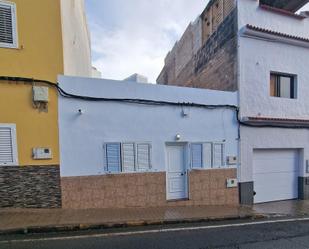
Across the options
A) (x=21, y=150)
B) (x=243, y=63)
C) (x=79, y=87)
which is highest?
(x=243, y=63)

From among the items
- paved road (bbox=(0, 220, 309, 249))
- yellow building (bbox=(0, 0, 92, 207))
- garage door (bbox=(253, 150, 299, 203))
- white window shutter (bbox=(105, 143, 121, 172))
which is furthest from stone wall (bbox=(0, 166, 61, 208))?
garage door (bbox=(253, 150, 299, 203))

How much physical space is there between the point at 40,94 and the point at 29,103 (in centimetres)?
38

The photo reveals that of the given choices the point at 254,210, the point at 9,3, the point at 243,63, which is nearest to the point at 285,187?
the point at 254,210

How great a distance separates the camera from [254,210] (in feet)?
26.3

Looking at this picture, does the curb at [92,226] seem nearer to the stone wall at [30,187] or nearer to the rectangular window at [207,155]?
the stone wall at [30,187]

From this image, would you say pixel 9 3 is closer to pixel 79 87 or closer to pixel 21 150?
pixel 79 87

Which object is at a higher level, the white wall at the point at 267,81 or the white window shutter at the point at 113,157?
the white wall at the point at 267,81

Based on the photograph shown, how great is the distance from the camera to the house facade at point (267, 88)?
9219mm

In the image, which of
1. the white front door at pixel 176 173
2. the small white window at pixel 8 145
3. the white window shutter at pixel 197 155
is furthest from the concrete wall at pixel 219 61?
the small white window at pixel 8 145

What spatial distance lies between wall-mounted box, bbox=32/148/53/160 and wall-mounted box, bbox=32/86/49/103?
1306 mm

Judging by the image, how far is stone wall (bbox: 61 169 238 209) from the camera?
687 centimetres

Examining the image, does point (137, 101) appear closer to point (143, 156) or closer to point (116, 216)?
point (143, 156)

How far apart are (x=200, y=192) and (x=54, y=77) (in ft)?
19.0

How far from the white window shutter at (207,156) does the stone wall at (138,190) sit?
0.21 m
